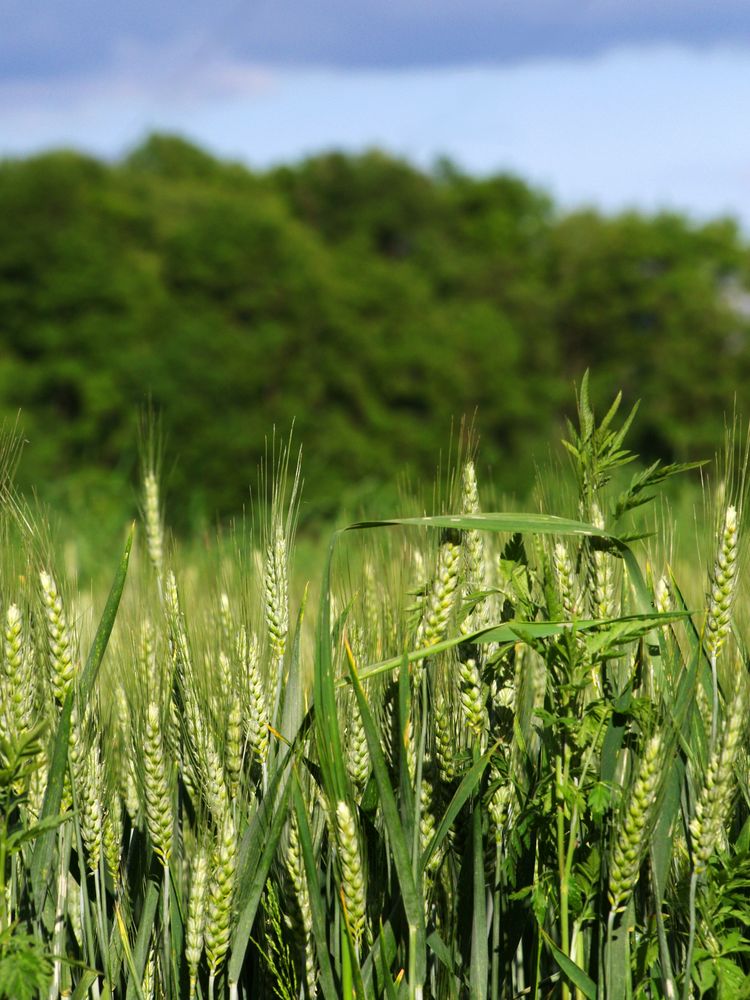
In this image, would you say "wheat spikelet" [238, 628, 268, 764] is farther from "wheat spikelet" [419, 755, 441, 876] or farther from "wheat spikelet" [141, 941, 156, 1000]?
"wheat spikelet" [141, 941, 156, 1000]

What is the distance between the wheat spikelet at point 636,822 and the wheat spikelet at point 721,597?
0.60 feet

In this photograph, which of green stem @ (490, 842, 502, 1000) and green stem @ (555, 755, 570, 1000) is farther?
green stem @ (490, 842, 502, 1000)

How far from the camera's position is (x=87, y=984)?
1.32 metres

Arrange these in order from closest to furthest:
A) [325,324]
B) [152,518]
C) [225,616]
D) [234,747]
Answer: [234,747]
[225,616]
[152,518]
[325,324]

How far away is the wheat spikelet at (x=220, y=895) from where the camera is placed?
127cm

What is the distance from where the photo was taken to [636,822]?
1.22 metres

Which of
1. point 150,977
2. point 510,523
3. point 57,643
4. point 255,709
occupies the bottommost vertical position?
point 150,977

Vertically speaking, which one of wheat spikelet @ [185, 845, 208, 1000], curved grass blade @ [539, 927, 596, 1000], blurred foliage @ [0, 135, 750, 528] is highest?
blurred foliage @ [0, 135, 750, 528]

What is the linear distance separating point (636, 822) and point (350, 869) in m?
0.34

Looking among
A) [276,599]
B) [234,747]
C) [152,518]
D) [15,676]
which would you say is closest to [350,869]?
[234,747]

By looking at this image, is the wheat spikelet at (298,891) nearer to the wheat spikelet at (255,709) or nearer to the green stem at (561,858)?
the wheat spikelet at (255,709)

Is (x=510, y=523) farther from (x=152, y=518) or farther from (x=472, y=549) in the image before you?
(x=152, y=518)

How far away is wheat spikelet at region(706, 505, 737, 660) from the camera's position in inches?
53.9

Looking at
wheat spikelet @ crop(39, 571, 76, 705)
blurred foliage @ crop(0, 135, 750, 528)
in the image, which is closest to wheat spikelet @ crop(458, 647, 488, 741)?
wheat spikelet @ crop(39, 571, 76, 705)
